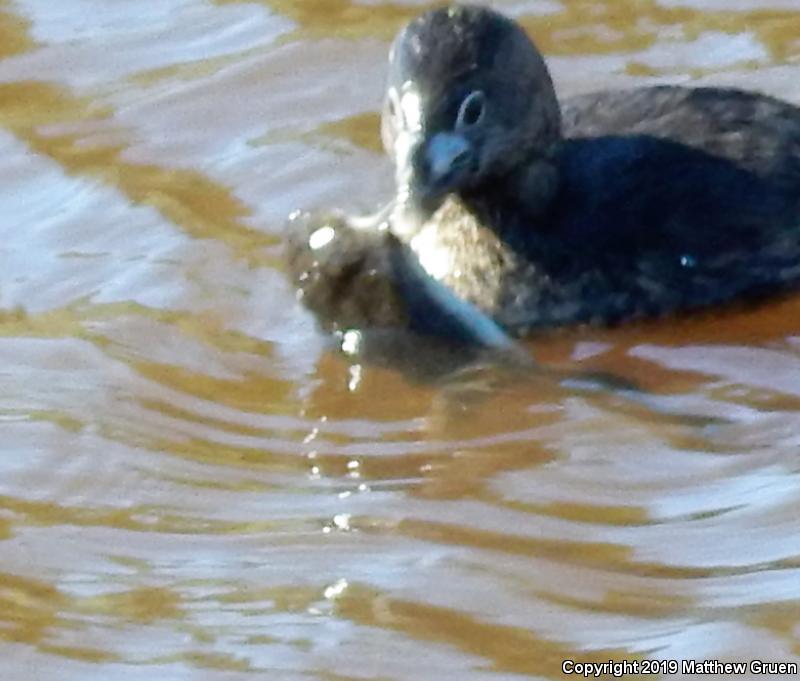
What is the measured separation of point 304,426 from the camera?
638 centimetres

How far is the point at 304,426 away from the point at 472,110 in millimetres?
1066

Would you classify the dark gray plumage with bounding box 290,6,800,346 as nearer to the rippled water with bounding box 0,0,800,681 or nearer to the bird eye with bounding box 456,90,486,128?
the bird eye with bounding box 456,90,486,128

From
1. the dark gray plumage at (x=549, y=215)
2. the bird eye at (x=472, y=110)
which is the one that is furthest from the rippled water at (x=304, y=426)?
the bird eye at (x=472, y=110)

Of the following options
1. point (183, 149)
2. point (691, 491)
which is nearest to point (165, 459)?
point (691, 491)

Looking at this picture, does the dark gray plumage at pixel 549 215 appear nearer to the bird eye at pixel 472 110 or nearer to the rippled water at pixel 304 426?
the bird eye at pixel 472 110

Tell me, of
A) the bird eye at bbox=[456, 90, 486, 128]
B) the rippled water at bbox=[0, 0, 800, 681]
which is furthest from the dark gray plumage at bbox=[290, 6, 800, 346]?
the rippled water at bbox=[0, 0, 800, 681]

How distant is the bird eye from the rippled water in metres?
0.67

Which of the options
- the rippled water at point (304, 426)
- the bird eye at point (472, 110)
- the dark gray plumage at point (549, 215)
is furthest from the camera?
the dark gray plumage at point (549, 215)

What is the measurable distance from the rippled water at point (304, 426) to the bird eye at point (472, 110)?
2.21 feet

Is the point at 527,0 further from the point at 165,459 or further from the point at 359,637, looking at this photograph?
the point at 359,637

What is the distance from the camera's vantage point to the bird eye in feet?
22.1

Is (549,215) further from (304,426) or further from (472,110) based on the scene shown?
(304,426)

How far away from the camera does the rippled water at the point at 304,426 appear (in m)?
5.25

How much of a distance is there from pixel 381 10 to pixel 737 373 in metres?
2.89
